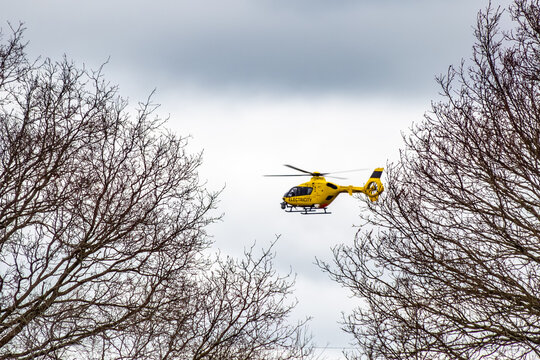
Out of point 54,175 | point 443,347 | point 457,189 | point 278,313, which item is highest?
point 54,175

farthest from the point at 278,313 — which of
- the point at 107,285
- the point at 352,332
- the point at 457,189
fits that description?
the point at 457,189

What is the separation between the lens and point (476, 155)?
12141 mm

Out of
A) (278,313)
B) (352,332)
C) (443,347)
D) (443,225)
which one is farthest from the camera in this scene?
(278,313)

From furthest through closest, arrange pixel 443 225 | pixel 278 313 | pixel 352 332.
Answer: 1. pixel 278 313
2. pixel 352 332
3. pixel 443 225

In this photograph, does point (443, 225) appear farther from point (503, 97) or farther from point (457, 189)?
point (503, 97)

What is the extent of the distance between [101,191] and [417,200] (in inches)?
226

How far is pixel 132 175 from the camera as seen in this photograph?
45.6 ft

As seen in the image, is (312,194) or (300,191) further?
(300,191)

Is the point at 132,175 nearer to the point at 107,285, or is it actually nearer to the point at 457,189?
the point at 107,285

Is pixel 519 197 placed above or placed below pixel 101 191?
below

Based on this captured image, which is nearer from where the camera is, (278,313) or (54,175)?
(54,175)

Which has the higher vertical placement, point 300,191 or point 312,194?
point 300,191

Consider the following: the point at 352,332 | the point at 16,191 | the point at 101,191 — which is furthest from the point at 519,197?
the point at 16,191

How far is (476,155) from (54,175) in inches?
285
